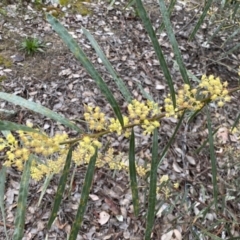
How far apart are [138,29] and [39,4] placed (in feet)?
2.41

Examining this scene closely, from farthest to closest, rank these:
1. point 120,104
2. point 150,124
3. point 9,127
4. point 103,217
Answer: point 120,104
point 103,217
point 150,124
point 9,127

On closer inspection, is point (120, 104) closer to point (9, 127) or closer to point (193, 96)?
point (193, 96)

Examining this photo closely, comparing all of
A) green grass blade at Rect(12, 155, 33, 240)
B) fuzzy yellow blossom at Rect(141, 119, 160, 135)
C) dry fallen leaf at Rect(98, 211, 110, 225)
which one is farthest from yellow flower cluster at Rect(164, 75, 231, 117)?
dry fallen leaf at Rect(98, 211, 110, 225)

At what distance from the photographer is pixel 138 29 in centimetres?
278

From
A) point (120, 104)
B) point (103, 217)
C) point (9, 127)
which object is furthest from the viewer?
point (120, 104)

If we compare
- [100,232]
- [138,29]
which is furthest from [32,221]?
[138,29]

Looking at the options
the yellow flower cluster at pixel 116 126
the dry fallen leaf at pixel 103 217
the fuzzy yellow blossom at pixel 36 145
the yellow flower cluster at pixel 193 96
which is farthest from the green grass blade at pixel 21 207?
the dry fallen leaf at pixel 103 217

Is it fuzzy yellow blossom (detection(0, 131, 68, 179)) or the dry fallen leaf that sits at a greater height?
fuzzy yellow blossom (detection(0, 131, 68, 179))

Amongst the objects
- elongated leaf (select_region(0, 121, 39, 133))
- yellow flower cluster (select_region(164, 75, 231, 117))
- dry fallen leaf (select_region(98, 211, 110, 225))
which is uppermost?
yellow flower cluster (select_region(164, 75, 231, 117))

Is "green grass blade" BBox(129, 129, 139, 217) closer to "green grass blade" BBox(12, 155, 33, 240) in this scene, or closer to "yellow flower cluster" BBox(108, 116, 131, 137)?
"yellow flower cluster" BBox(108, 116, 131, 137)

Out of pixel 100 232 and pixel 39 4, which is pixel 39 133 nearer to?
pixel 100 232

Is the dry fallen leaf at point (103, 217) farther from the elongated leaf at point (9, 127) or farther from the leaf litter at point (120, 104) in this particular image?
the elongated leaf at point (9, 127)

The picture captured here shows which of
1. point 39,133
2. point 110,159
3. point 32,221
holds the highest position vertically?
point 39,133

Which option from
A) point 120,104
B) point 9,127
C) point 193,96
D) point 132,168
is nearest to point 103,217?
point 120,104
